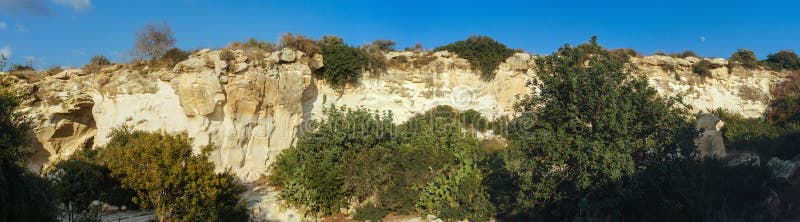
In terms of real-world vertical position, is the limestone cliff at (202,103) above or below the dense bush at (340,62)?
below

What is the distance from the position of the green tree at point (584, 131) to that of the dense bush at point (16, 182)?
6.83 meters

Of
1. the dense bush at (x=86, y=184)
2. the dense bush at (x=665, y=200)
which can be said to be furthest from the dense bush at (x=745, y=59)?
the dense bush at (x=86, y=184)

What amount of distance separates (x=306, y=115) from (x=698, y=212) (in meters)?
11.1

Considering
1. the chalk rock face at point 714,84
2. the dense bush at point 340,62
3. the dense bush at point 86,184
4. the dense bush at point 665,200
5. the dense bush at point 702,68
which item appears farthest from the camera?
the dense bush at point 702,68

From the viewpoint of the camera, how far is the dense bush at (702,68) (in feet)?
60.8

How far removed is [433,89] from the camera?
16625mm

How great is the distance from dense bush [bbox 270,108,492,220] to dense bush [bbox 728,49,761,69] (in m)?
15.4

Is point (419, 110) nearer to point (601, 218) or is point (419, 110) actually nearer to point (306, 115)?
point (306, 115)

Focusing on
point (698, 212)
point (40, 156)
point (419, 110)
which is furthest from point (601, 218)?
point (40, 156)

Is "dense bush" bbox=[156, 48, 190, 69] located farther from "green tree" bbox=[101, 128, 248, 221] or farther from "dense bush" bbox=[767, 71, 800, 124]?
"dense bush" bbox=[767, 71, 800, 124]

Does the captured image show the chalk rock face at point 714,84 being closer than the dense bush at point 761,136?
No

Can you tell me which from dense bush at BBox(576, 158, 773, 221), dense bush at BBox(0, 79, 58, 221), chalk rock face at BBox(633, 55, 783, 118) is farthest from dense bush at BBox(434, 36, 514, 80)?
dense bush at BBox(0, 79, 58, 221)

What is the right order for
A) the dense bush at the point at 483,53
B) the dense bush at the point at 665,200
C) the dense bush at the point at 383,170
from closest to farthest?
the dense bush at the point at 665,200, the dense bush at the point at 383,170, the dense bush at the point at 483,53

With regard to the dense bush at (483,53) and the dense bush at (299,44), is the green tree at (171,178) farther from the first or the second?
the dense bush at (483,53)
